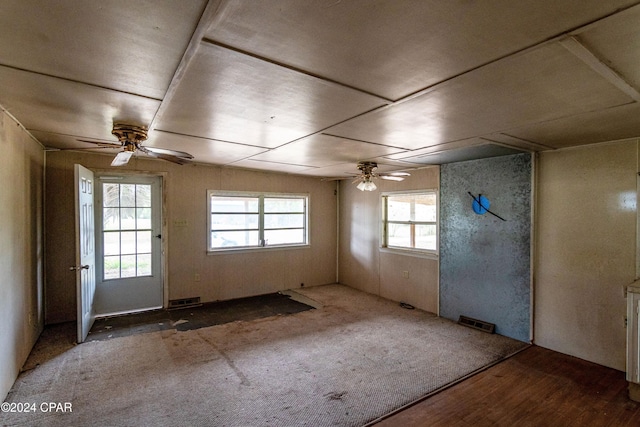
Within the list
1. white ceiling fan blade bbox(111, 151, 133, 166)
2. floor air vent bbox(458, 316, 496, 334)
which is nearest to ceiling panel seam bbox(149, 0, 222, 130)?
white ceiling fan blade bbox(111, 151, 133, 166)

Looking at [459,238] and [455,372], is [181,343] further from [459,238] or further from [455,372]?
[459,238]

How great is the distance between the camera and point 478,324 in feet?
13.6

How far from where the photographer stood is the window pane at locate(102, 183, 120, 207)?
4.44 metres

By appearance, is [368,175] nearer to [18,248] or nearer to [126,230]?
[126,230]

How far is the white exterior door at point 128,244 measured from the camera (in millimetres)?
4430

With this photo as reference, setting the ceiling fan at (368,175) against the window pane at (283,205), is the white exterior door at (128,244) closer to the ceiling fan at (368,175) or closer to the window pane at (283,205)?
the window pane at (283,205)

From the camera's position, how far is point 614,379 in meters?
2.89

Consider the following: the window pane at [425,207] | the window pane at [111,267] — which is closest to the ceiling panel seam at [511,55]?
the window pane at [425,207]

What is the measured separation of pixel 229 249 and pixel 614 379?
5028 millimetres

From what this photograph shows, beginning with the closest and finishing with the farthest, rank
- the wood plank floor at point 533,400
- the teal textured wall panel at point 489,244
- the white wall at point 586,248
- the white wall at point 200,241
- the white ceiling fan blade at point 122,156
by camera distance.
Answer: the wood plank floor at point 533,400 < the white ceiling fan blade at point 122,156 < the white wall at point 586,248 < the teal textured wall panel at point 489,244 < the white wall at point 200,241

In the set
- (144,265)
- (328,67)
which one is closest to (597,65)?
(328,67)

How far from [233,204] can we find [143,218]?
1411 millimetres

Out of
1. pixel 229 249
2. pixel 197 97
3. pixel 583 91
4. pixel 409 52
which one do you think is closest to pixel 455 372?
pixel 583 91

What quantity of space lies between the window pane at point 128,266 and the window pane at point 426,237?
437 centimetres
